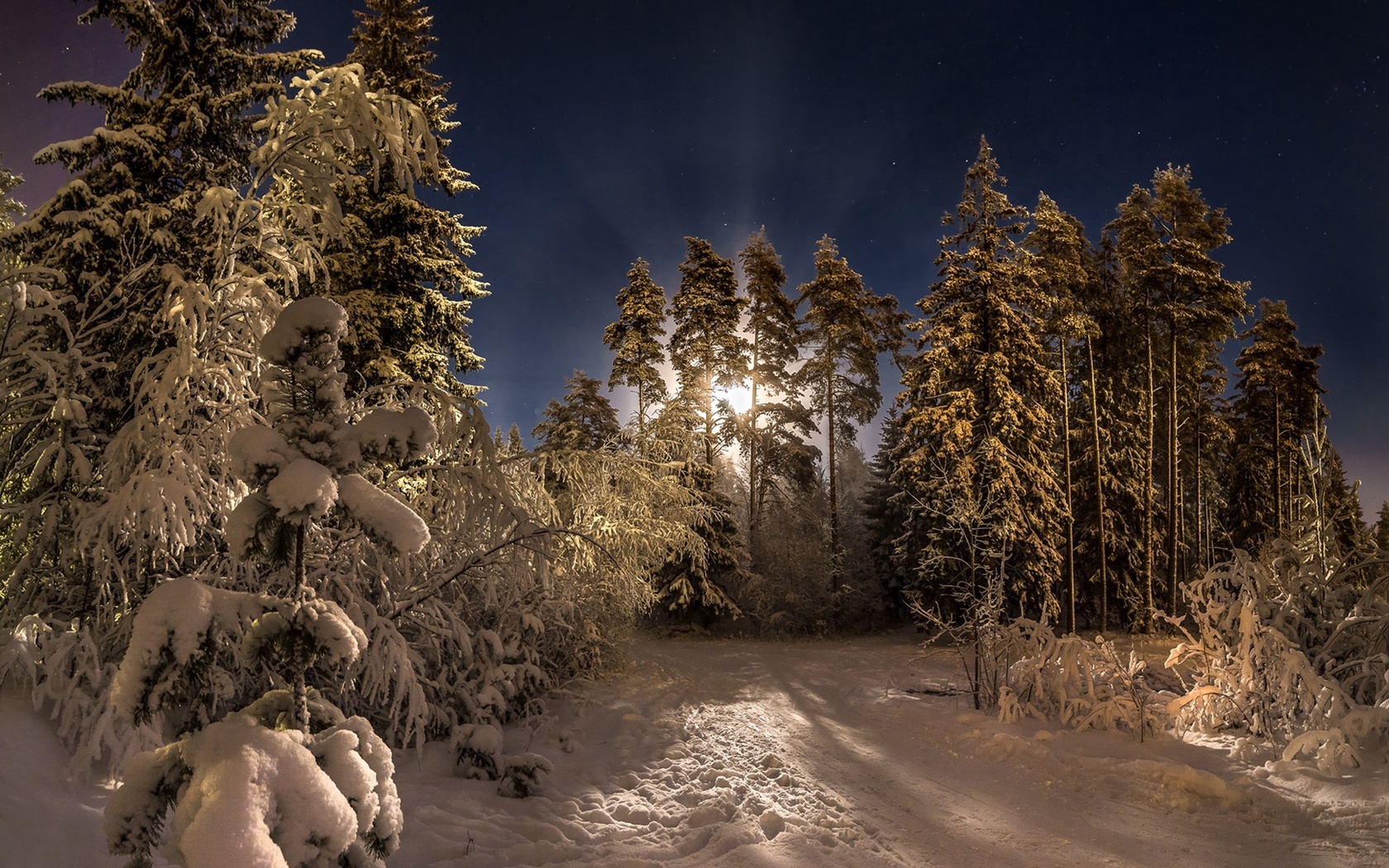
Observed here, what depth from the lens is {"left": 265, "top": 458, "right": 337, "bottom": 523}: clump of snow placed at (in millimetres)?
2166

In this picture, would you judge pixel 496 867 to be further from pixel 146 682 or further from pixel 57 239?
pixel 57 239

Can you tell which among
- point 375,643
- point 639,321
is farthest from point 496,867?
point 639,321

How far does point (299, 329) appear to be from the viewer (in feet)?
7.93

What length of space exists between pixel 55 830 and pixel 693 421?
13620mm

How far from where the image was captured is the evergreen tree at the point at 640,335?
66.4ft

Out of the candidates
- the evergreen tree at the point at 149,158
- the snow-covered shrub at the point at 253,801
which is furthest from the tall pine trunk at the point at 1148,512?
the evergreen tree at the point at 149,158

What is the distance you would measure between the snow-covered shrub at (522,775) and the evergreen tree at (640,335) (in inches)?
575

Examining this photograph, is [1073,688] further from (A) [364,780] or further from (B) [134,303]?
(B) [134,303]

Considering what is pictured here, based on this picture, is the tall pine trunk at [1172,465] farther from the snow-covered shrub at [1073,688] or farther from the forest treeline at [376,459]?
the snow-covered shrub at [1073,688]

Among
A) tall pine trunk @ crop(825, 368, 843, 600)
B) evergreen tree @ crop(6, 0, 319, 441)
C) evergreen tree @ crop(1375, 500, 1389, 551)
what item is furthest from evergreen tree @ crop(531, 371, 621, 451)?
evergreen tree @ crop(1375, 500, 1389, 551)

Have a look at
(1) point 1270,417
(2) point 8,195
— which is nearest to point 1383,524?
(1) point 1270,417

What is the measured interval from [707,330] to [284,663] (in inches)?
723

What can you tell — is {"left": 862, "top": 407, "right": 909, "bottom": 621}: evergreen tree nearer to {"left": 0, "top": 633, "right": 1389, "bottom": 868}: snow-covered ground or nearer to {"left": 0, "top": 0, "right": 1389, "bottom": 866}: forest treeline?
{"left": 0, "top": 0, "right": 1389, "bottom": 866}: forest treeline

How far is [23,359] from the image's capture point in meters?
4.72
